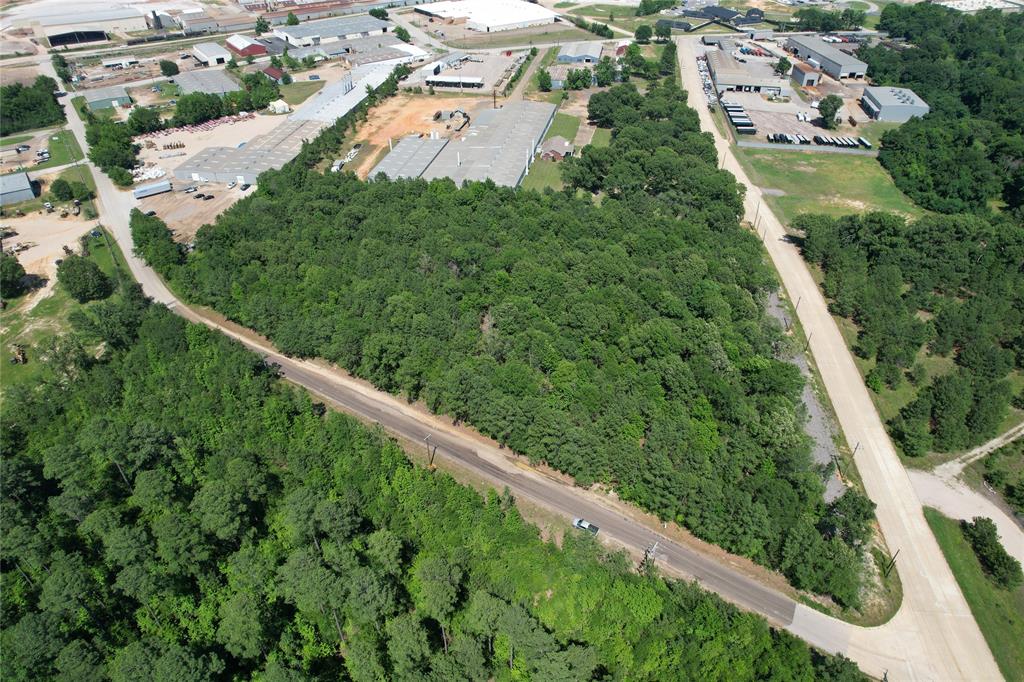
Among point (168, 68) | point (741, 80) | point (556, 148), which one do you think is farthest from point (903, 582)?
point (168, 68)

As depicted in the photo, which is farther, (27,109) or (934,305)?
(27,109)

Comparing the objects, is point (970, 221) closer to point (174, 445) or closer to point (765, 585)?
point (765, 585)

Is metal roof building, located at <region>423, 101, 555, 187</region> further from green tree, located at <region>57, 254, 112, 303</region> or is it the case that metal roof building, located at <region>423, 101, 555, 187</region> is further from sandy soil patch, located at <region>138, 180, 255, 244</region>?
green tree, located at <region>57, 254, 112, 303</region>

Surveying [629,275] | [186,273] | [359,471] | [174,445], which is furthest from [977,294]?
[186,273]

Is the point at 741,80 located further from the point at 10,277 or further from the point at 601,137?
the point at 10,277

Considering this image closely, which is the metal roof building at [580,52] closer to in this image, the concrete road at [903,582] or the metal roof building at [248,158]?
the metal roof building at [248,158]

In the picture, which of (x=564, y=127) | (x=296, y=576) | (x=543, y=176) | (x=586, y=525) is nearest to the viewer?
(x=296, y=576)

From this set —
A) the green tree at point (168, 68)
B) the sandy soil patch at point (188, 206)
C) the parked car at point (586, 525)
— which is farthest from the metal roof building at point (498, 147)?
the green tree at point (168, 68)
